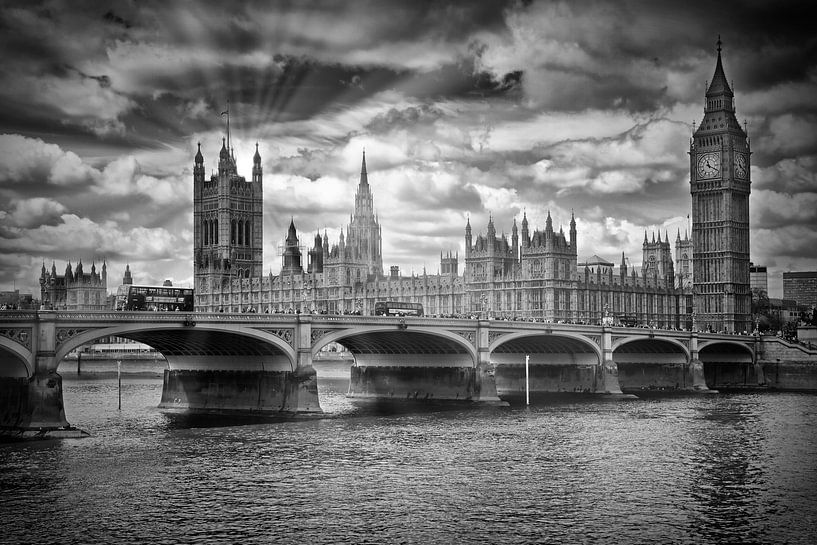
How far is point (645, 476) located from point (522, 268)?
9339 cm

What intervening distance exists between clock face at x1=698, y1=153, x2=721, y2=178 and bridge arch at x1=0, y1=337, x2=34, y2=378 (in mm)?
123647

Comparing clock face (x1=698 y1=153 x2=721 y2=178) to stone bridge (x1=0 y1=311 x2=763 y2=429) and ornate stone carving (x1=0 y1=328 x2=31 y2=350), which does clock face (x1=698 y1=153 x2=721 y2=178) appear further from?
ornate stone carving (x1=0 y1=328 x2=31 y2=350)

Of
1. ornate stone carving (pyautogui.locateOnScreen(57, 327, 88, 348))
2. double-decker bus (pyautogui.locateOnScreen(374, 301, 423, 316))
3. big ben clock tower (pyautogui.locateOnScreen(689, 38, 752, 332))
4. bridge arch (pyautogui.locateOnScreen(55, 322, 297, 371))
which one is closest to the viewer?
ornate stone carving (pyautogui.locateOnScreen(57, 327, 88, 348))

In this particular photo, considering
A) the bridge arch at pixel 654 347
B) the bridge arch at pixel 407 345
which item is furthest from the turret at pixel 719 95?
the bridge arch at pixel 407 345

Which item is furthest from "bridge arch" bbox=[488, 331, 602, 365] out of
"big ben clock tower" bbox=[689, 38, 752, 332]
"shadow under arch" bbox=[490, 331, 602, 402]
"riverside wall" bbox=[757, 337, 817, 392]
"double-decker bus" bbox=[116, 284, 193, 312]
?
"big ben clock tower" bbox=[689, 38, 752, 332]

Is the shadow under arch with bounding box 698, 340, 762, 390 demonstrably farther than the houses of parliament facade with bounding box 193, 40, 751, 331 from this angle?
No

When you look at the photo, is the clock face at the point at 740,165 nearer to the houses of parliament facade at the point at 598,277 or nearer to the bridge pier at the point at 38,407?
the houses of parliament facade at the point at 598,277

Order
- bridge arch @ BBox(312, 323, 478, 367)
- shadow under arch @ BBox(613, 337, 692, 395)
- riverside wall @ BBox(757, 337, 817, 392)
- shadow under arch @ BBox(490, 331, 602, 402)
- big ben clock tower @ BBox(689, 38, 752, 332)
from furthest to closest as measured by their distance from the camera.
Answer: big ben clock tower @ BBox(689, 38, 752, 332) < riverside wall @ BBox(757, 337, 817, 392) < shadow under arch @ BBox(613, 337, 692, 395) < shadow under arch @ BBox(490, 331, 602, 402) < bridge arch @ BBox(312, 323, 478, 367)

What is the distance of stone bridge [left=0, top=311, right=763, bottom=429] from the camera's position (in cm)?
6312

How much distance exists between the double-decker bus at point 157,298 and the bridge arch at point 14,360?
69.5 ft

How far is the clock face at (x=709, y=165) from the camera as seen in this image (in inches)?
6388

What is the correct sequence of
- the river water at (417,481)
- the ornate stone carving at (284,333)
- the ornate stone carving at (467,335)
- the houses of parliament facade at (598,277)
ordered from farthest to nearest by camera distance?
the houses of parliament facade at (598,277) → the ornate stone carving at (467,335) → the ornate stone carving at (284,333) → the river water at (417,481)

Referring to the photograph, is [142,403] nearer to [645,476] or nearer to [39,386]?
[39,386]

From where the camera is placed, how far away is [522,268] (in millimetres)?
145625
